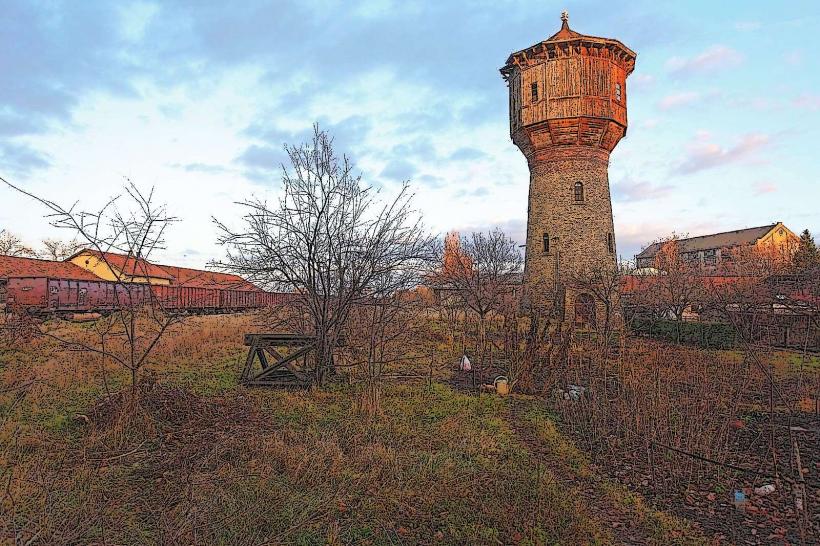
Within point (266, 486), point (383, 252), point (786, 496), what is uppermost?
point (383, 252)

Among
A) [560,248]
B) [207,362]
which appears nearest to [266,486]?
[207,362]

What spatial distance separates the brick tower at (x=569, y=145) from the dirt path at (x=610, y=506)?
16.5 m

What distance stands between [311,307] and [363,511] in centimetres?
564

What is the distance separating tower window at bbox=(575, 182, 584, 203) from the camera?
76.9 feet

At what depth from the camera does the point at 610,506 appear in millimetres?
5352

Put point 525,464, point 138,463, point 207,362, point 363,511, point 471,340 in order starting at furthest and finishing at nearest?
point 471,340 < point 207,362 < point 525,464 < point 138,463 < point 363,511

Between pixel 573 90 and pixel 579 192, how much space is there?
4.50 meters

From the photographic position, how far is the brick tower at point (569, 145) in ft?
74.3

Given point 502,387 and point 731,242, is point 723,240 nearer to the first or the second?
point 731,242

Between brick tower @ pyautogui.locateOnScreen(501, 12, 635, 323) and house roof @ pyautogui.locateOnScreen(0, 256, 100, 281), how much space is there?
22.0 metres

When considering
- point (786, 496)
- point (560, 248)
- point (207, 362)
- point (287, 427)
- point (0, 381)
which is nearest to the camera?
point (786, 496)

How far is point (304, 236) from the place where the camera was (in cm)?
1002

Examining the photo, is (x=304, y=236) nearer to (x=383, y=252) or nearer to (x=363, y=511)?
(x=383, y=252)

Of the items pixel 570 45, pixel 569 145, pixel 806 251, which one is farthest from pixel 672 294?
pixel 806 251
